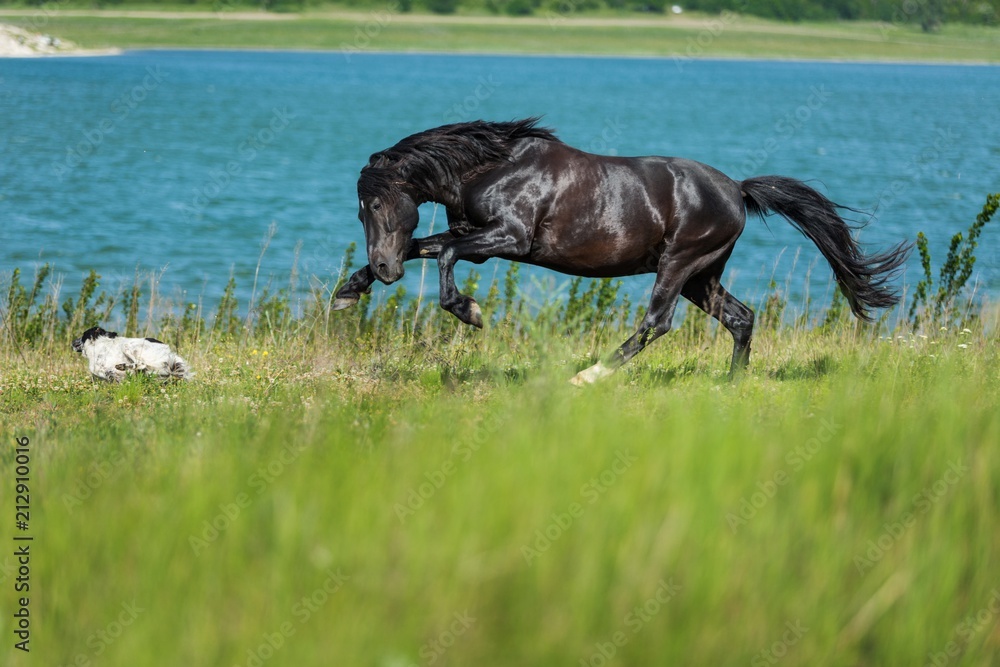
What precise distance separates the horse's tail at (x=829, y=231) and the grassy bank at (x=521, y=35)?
386 ft

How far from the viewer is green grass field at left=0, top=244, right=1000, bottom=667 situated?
3.55 metres

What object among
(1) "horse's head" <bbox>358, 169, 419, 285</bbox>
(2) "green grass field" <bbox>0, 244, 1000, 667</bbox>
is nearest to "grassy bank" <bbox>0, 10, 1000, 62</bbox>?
(1) "horse's head" <bbox>358, 169, 419, 285</bbox>

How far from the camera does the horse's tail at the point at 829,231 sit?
351 inches

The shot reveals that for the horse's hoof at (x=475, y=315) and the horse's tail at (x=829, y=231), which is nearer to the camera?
the horse's hoof at (x=475, y=315)

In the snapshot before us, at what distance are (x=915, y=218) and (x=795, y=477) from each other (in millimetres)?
28465

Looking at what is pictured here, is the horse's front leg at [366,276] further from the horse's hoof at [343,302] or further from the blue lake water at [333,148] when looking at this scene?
the blue lake water at [333,148]

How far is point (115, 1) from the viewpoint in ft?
489

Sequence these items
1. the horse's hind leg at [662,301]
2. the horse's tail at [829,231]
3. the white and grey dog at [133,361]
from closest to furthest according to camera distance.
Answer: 1. the horse's hind leg at [662,301]
2. the white and grey dog at [133,361]
3. the horse's tail at [829,231]

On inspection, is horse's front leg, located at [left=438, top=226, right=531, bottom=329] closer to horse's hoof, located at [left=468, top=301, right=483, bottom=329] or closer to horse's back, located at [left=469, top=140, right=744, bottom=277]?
horse's hoof, located at [left=468, top=301, right=483, bottom=329]

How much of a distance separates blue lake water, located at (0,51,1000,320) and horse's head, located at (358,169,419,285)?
2.41m

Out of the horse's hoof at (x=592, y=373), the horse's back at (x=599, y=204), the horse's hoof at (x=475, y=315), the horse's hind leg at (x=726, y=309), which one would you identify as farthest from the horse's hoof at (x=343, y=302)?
the horse's hind leg at (x=726, y=309)

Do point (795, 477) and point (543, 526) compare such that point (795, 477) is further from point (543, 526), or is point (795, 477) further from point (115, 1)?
point (115, 1)

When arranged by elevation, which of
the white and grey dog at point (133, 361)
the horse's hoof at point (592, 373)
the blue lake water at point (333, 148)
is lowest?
the blue lake water at point (333, 148)

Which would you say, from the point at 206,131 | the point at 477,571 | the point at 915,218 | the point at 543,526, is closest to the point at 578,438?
the point at 543,526
